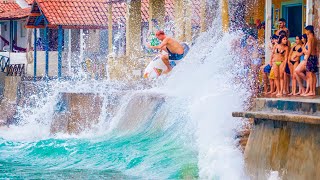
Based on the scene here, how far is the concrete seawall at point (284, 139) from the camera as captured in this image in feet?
43.1

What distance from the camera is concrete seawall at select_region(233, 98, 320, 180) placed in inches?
517

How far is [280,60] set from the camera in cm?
1773

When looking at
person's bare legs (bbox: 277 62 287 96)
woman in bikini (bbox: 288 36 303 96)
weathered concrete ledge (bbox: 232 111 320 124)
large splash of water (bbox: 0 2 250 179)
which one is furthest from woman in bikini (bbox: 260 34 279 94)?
weathered concrete ledge (bbox: 232 111 320 124)

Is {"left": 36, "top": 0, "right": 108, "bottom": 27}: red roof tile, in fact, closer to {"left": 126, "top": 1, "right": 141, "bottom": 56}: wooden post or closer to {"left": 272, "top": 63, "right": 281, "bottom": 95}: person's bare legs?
{"left": 126, "top": 1, "right": 141, "bottom": 56}: wooden post

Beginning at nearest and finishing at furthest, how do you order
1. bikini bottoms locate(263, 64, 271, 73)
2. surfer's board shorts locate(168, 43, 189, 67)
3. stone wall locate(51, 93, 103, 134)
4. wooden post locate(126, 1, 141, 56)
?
bikini bottoms locate(263, 64, 271, 73) → stone wall locate(51, 93, 103, 134) → surfer's board shorts locate(168, 43, 189, 67) → wooden post locate(126, 1, 141, 56)

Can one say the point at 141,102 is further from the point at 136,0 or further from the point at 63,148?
the point at 136,0

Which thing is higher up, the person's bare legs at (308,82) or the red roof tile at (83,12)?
the red roof tile at (83,12)

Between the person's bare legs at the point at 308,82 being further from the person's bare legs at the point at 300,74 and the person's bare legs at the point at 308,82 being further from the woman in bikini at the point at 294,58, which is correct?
the woman in bikini at the point at 294,58

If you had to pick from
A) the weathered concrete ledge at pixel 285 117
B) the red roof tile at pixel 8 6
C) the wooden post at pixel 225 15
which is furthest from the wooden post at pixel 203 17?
the red roof tile at pixel 8 6

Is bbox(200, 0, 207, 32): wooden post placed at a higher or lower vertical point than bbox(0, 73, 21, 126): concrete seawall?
higher

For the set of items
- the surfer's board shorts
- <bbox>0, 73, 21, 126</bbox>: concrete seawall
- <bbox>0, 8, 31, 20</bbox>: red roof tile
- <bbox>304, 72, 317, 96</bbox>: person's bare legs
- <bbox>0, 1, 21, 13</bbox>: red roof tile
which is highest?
<bbox>0, 1, 21, 13</bbox>: red roof tile

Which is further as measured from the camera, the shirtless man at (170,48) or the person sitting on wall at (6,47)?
the person sitting on wall at (6,47)

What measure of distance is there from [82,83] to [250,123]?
1230cm

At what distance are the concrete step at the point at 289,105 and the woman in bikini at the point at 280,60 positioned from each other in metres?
2.35
